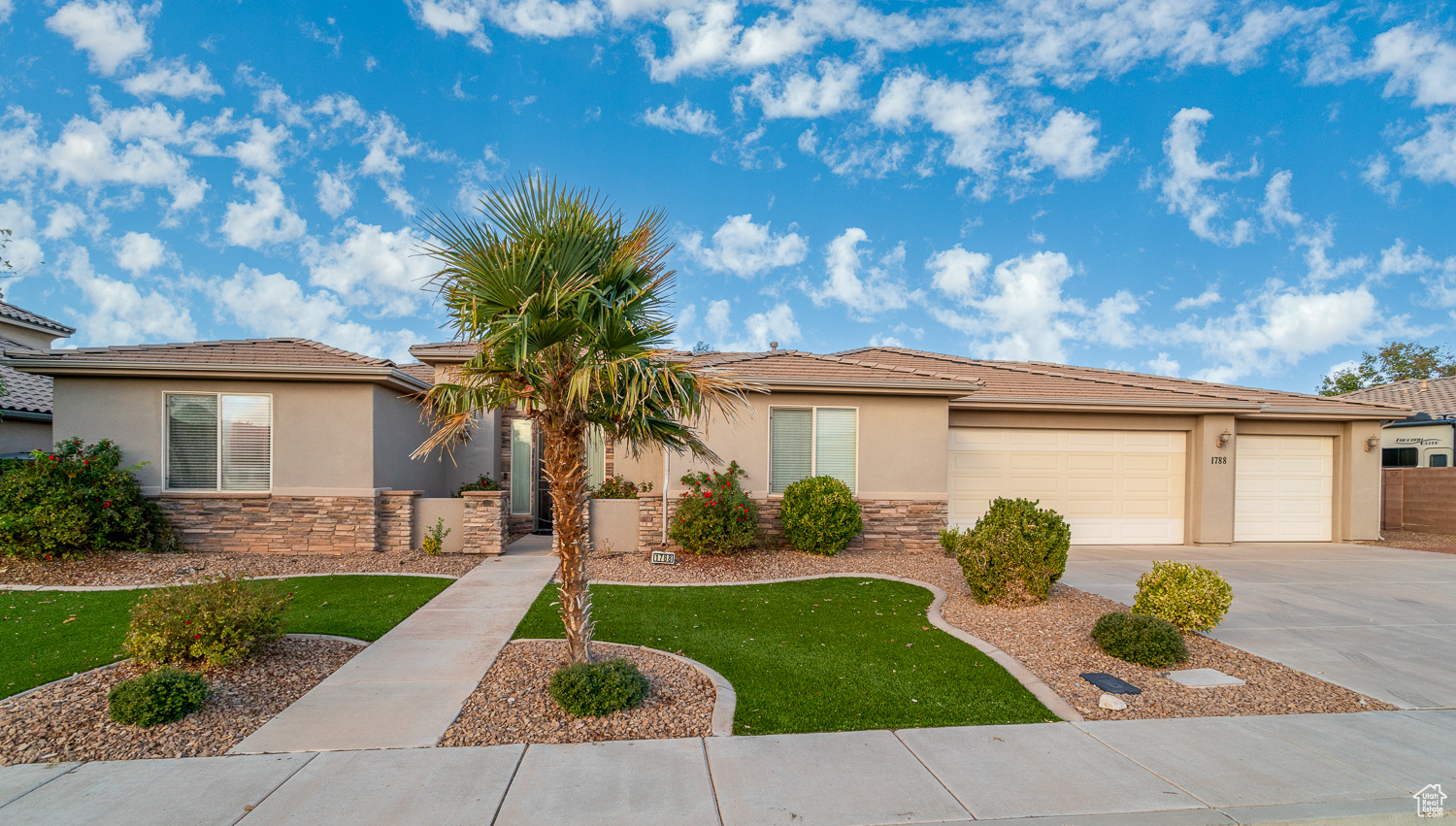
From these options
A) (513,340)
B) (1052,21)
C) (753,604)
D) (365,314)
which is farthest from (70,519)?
(1052,21)

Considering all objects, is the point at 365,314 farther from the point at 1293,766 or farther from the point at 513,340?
the point at 1293,766

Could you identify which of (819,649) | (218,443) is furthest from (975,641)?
(218,443)

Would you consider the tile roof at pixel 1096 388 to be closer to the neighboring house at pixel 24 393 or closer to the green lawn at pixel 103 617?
the green lawn at pixel 103 617

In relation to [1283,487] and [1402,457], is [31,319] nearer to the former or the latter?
[1283,487]

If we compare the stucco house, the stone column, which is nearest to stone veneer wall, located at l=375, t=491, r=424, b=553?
the stucco house

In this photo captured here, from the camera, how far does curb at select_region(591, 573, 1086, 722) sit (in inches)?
184

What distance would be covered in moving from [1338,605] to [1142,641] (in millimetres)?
4678

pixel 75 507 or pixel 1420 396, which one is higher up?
pixel 1420 396

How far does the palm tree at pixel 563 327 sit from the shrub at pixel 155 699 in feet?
7.52

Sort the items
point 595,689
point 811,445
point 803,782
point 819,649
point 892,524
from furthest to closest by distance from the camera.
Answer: point 892,524
point 811,445
point 819,649
point 595,689
point 803,782

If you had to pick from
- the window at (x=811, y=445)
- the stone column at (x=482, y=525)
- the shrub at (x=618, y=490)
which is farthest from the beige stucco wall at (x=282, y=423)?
the window at (x=811, y=445)

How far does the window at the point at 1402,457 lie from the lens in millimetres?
16953

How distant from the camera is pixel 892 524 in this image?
11078mm

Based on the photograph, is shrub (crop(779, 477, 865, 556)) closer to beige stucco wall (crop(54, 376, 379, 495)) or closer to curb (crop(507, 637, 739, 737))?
curb (crop(507, 637, 739, 737))
